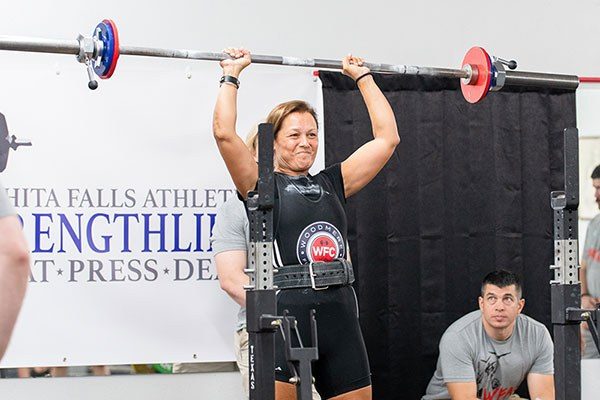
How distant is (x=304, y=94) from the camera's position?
4.25 m

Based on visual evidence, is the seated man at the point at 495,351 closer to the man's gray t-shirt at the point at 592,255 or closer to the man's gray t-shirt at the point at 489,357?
the man's gray t-shirt at the point at 489,357

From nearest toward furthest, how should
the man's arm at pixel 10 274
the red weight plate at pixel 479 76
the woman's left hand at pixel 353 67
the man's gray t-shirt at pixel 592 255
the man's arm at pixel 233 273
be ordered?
the man's arm at pixel 10 274, the woman's left hand at pixel 353 67, the red weight plate at pixel 479 76, the man's arm at pixel 233 273, the man's gray t-shirt at pixel 592 255

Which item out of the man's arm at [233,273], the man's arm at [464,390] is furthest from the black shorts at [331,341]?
the man's arm at [464,390]

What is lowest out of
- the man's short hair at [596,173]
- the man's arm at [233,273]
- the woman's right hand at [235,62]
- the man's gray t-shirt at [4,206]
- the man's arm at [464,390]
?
the man's arm at [464,390]

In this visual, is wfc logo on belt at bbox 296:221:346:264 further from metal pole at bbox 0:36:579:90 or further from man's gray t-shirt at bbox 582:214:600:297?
man's gray t-shirt at bbox 582:214:600:297

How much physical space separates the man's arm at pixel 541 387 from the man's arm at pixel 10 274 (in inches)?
118

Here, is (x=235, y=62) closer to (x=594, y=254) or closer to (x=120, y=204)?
(x=120, y=204)

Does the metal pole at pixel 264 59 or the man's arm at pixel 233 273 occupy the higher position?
the metal pole at pixel 264 59

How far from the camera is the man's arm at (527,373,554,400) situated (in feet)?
13.4

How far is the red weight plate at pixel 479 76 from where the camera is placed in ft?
11.9

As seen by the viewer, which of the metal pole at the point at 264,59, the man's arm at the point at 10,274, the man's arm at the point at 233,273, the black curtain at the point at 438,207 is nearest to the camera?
the man's arm at the point at 10,274

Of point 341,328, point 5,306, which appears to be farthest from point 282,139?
point 5,306

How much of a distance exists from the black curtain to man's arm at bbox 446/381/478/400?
364 millimetres

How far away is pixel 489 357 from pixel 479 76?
3.84 ft
